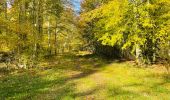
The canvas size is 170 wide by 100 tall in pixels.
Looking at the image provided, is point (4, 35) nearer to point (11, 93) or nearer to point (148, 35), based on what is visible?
point (11, 93)

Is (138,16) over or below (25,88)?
over

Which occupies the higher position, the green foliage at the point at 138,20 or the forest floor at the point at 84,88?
the green foliage at the point at 138,20

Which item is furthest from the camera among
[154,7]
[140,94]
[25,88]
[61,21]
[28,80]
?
[61,21]

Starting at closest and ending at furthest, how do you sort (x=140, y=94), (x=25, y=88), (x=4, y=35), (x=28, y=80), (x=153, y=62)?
(x=140, y=94)
(x=25, y=88)
(x=28, y=80)
(x=4, y=35)
(x=153, y=62)

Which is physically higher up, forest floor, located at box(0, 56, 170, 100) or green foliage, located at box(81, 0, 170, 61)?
green foliage, located at box(81, 0, 170, 61)

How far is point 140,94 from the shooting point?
799 inches

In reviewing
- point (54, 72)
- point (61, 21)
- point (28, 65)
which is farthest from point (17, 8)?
point (61, 21)

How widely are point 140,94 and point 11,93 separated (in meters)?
7.94

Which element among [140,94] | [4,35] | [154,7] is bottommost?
[140,94]

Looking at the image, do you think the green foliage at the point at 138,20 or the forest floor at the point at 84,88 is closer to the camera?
the forest floor at the point at 84,88

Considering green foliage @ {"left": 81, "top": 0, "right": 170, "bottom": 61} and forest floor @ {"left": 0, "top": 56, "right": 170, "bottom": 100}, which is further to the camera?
green foliage @ {"left": 81, "top": 0, "right": 170, "bottom": 61}

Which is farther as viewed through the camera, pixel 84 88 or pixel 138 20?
pixel 138 20

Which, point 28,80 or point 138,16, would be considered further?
point 138,16

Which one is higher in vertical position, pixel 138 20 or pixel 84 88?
pixel 138 20
